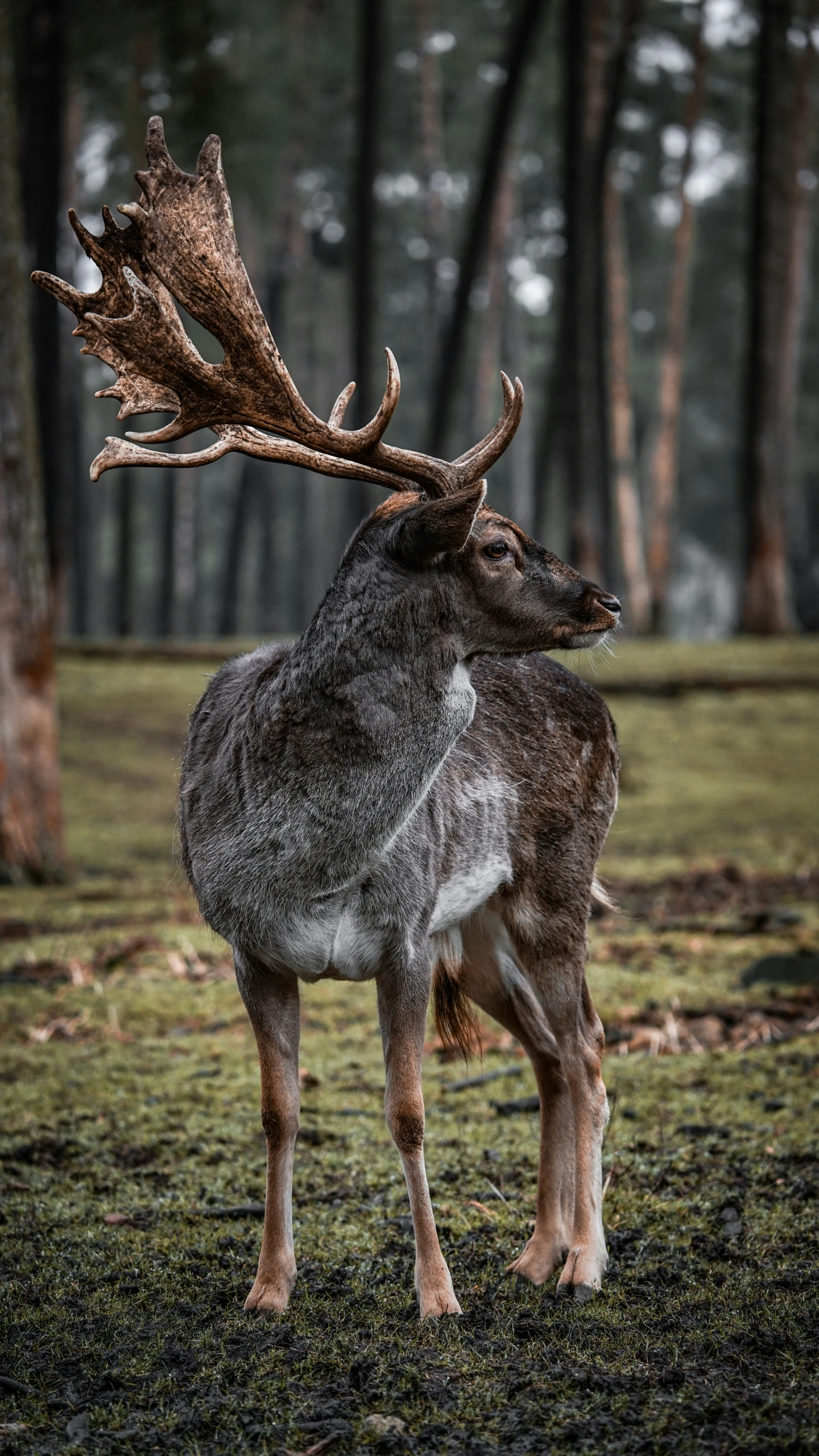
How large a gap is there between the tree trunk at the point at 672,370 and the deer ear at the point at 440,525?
91.5ft

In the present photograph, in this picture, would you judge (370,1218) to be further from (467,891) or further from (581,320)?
(581,320)

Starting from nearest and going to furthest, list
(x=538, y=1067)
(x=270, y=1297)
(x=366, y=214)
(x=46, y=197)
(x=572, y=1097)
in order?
(x=270, y=1297)
(x=572, y=1097)
(x=538, y=1067)
(x=46, y=197)
(x=366, y=214)

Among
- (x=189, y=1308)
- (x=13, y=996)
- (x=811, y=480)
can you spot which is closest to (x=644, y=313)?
(x=811, y=480)

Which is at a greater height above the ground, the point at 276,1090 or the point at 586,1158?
the point at 276,1090

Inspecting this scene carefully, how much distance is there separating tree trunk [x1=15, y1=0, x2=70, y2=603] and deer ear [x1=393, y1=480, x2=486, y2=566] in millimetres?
16200

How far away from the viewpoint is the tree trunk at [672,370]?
3297cm

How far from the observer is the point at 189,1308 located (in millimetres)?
4371

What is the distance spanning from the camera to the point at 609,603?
477 centimetres

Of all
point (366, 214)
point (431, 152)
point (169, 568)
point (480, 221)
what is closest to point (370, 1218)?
point (366, 214)

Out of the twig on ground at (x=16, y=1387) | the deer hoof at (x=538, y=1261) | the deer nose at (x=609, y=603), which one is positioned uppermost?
the deer nose at (x=609, y=603)


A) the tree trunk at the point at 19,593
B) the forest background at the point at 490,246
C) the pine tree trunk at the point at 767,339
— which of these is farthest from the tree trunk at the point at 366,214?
the tree trunk at the point at 19,593

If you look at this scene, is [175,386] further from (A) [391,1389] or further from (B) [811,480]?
(B) [811,480]

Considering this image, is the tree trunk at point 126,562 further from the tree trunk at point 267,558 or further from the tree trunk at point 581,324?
the tree trunk at point 581,324

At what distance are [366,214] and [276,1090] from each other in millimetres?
19802
